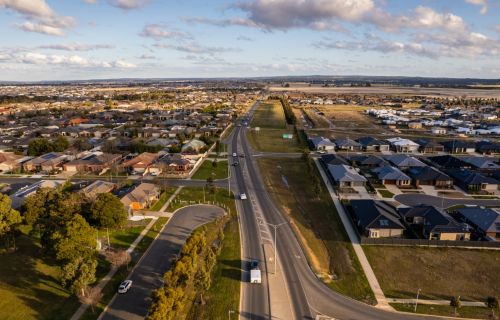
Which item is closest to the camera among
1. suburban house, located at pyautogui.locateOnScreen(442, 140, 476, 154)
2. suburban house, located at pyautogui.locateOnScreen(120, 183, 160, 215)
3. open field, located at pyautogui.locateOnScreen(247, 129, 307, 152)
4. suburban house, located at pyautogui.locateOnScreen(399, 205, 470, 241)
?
suburban house, located at pyautogui.locateOnScreen(399, 205, 470, 241)

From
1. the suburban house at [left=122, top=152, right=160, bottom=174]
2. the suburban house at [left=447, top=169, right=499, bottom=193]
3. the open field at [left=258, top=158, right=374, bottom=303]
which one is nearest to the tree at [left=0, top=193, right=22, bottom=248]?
the suburban house at [left=122, top=152, right=160, bottom=174]

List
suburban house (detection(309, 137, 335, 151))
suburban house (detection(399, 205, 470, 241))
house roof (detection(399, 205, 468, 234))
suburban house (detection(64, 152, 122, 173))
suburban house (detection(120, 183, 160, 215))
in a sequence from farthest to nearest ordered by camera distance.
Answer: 1. suburban house (detection(309, 137, 335, 151))
2. suburban house (detection(64, 152, 122, 173))
3. suburban house (detection(120, 183, 160, 215))
4. house roof (detection(399, 205, 468, 234))
5. suburban house (detection(399, 205, 470, 241))

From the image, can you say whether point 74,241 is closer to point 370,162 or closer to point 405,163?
point 370,162

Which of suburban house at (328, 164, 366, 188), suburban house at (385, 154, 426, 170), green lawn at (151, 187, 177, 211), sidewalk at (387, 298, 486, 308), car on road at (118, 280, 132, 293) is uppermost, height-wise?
suburban house at (385, 154, 426, 170)

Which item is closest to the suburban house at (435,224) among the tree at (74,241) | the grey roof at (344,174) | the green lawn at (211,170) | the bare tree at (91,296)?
the grey roof at (344,174)

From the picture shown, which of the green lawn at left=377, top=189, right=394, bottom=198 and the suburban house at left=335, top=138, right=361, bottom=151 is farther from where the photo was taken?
the suburban house at left=335, top=138, right=361, bottom=151

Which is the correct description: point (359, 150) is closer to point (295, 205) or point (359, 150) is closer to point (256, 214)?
point (295, 205)

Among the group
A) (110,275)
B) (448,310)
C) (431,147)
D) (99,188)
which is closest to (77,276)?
(110,275)

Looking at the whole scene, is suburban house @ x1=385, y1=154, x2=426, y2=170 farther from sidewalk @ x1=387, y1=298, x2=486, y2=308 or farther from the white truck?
the white truck
